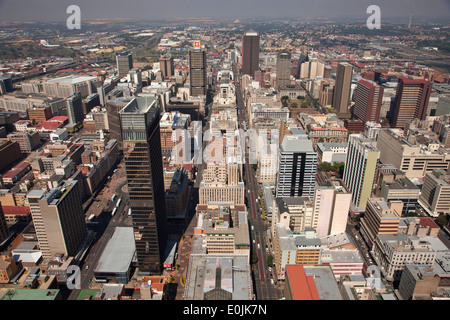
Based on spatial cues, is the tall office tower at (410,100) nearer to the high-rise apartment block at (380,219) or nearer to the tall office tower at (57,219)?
the high-rise apartment block at (380,219)

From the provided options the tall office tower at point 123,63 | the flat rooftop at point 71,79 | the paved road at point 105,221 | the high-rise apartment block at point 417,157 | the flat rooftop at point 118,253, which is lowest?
the paved road at point 105,221

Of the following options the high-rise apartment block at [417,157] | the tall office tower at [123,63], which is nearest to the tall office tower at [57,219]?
the high-rise apartment block at [417,157]

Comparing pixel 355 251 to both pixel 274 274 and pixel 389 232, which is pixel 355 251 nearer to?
pixel 389 232

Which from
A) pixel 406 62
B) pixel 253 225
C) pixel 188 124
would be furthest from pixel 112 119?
pixel 406 62

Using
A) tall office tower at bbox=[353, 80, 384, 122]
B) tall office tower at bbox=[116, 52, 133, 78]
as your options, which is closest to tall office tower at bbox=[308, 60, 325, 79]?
tall office tower at bbox=[353, 80, 384, 122]

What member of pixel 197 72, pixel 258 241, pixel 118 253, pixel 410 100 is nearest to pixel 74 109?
pixel 197 72

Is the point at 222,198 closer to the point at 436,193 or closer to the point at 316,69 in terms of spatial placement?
the point at 436,193
